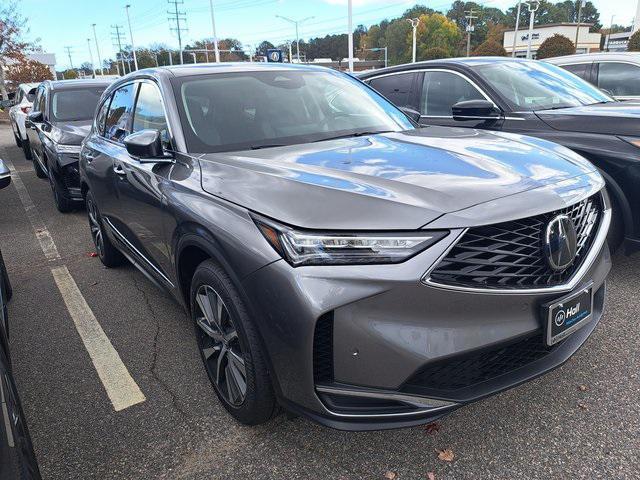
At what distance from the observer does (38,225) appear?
21.9 feet

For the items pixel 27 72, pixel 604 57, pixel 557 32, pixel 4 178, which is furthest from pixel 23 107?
pixel 557 32

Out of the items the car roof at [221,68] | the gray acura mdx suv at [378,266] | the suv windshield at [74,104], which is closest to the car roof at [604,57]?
the car roof at [221,68]

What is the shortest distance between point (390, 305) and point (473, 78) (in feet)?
12.5

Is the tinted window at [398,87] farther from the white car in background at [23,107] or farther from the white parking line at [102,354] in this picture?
the white car in background at [23,107]

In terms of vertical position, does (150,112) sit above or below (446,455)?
above

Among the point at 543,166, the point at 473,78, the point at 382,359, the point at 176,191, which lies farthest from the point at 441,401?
the point at 473,78

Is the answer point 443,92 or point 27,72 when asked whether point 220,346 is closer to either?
point 443,92

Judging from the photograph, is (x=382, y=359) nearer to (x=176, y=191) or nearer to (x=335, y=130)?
(x=176, y=191)

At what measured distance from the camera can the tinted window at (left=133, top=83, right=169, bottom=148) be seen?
120 inches

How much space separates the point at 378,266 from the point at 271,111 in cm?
165

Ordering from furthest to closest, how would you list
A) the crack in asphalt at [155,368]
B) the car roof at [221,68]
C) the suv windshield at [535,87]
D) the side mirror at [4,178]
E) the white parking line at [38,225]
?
the white parking line at [38,225]
the suv windshield at [535,87]
the side mirror at [4,178]
the car roof at [221,68]
the crack in asphalt at [155,368]

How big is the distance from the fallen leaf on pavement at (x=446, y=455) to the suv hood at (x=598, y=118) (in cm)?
281


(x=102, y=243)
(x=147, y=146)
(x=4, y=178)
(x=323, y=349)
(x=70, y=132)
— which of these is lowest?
(x=102, y=243)

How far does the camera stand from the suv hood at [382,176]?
1925 millimetres
